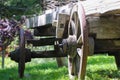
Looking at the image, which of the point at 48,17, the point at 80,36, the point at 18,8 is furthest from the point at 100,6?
the point at 18,8

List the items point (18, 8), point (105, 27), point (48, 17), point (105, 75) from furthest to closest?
point (18, 8)
point (48, 17)
point (105, 75)
point (105, 27)

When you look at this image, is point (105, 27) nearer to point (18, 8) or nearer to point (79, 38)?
point (79, 38)

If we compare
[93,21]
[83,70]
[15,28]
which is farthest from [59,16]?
[15,28]

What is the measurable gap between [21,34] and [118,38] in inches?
68.0

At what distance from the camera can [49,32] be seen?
771 centimetres

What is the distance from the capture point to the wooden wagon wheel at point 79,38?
4.36m

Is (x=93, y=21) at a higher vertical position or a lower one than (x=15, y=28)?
higher

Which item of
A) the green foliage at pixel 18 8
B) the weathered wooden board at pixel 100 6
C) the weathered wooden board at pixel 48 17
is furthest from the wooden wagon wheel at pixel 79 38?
the green foliage at pixel 18 8

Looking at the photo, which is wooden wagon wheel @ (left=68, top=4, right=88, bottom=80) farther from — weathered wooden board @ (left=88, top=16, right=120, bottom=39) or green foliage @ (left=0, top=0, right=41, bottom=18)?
→ green foliage @ (left=0, top=0, right=41, bottom=18)

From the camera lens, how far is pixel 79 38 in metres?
4.60

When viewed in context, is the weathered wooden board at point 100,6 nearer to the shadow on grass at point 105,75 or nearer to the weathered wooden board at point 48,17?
the weathered wooden board at point 48,17

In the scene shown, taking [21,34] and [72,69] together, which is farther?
[21,34]

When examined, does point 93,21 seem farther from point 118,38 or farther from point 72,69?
point 72,69

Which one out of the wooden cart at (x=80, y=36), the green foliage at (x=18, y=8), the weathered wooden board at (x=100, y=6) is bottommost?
the green foliage at (x=18, y=8)
